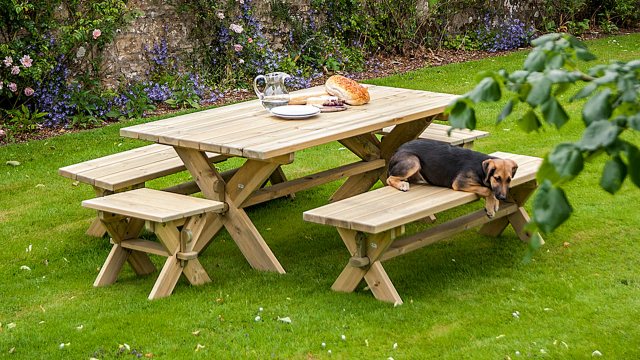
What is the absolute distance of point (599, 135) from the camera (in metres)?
2.14

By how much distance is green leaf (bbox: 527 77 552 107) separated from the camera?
89.6 inches

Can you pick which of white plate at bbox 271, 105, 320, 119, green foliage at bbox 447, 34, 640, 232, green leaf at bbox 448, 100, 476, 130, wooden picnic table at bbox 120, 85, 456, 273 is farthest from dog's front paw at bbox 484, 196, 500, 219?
green leaf at bbox 448, 100, 476, 130

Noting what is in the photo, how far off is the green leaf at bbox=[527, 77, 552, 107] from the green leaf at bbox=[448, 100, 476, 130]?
149mm

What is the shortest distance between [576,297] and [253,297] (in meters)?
1.70

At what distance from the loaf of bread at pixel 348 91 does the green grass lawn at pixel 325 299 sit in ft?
2.96

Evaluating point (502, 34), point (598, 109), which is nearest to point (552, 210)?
point (598, 109)

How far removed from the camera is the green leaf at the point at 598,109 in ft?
→ 7.29

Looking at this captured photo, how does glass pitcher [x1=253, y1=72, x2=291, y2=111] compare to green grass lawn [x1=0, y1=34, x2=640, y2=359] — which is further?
glass pitcher [x1=253, y1=72, x2=291, y2=111]

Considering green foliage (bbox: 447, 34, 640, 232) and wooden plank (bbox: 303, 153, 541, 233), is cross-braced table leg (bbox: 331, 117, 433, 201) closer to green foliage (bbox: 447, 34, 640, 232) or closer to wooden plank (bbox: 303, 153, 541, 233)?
wooden plank (bbox: 303, 153, 541, 233)

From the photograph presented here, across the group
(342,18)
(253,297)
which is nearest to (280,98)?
(253,297)

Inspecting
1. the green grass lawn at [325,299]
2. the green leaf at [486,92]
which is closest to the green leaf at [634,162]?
the green leaf at [486,92]

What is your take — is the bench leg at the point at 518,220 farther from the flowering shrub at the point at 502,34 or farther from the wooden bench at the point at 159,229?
the flowering shrub at the point at 502,34

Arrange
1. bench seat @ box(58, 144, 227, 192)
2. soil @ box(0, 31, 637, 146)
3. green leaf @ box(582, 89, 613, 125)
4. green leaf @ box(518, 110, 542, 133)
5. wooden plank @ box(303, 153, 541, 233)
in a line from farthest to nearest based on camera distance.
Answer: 1. soil @ box(0, 31, 637, 146)
2. bench seat @ box(58, 144, 227, 192)
3. wooden plank @ box(303, 153, 541, 233)
4. green leaf @ box(518, 110, 542, 133)
5. green leaf @ box(582, 89, 613, 125)

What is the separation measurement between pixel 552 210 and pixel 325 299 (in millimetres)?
3029
